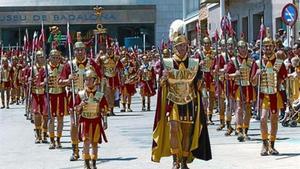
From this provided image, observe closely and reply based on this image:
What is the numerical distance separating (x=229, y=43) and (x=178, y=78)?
17.6 ft

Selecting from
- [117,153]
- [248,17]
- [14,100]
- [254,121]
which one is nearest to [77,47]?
[117,153]

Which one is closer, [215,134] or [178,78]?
[178,78]

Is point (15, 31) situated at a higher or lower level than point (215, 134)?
higher

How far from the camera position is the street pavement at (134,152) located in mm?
12430

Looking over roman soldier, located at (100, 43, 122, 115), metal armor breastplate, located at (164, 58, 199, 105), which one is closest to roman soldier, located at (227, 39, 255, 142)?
metal armor breastplate, located at (164, 58, 199, 105)

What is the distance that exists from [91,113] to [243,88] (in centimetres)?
415

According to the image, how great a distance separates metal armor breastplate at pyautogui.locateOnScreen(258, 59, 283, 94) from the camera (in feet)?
43.8

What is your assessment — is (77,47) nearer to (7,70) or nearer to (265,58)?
(265,58)

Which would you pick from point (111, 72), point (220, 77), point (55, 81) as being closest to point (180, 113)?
point (55, 81)

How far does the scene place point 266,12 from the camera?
1378 inches

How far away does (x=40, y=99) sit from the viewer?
16.1 metres

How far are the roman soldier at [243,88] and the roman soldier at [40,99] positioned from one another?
3.74 metres

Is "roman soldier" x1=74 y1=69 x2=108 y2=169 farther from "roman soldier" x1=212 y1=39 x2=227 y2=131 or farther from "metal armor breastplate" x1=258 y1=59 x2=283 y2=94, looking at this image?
"roman soldier" x1=212 y1=39 x2=227 y2=131

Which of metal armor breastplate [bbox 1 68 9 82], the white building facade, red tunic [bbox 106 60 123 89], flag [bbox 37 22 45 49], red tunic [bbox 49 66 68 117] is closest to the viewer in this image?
red tunic [bbox 49 66 68 117]
